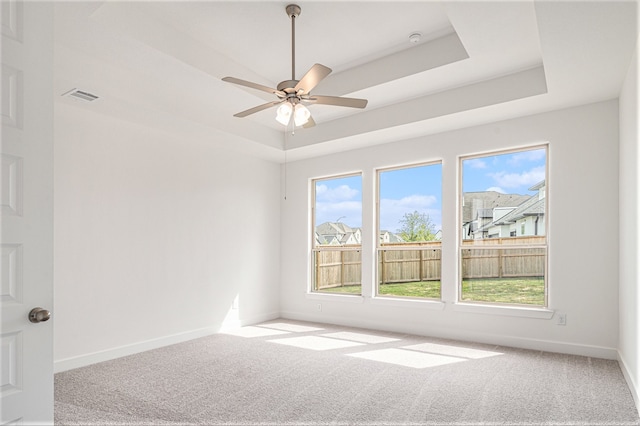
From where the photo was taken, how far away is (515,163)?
4613 millimetres

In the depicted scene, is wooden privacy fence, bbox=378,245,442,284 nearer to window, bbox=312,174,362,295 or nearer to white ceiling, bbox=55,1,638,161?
window, bbox=312,174,362,295

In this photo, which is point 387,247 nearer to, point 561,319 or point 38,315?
point 561,319


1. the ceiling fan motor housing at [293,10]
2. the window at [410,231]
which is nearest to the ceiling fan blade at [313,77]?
the ceiling fan motor housing at [293,10]

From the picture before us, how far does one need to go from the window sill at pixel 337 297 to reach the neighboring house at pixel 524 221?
6.35 feet

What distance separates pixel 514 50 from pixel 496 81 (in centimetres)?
57

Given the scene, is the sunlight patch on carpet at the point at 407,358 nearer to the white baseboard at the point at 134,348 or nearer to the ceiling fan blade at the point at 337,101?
the white baseboard at the point at 134,348

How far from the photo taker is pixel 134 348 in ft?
14.2

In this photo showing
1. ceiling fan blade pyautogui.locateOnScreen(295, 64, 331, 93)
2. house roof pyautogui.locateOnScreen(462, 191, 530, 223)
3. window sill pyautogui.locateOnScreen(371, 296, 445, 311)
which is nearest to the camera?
ceiling fan blade pyautogui.locateOnScreen(295, 64, 331, 93)

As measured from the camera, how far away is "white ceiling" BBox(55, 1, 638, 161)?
280 cm

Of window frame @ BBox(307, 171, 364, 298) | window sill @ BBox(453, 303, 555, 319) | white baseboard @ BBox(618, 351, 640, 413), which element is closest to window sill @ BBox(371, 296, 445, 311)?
window sill @ BBox(453, 303, 555, 319)

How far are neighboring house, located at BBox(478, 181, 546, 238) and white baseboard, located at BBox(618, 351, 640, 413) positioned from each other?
4.57 feet

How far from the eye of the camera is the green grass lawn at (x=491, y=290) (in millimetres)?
→ 4429

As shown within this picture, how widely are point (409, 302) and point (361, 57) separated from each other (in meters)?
3.03

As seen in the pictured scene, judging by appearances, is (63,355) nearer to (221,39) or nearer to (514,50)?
(221,39)
